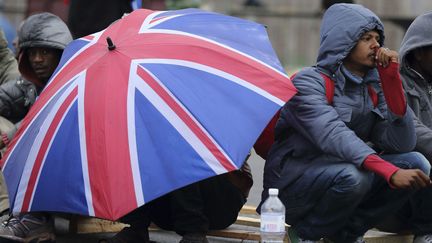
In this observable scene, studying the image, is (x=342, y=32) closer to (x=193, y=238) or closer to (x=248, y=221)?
(x=193, y=238)

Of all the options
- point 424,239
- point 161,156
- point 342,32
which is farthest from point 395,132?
point 161,156

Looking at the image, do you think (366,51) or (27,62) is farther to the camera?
(27,62)

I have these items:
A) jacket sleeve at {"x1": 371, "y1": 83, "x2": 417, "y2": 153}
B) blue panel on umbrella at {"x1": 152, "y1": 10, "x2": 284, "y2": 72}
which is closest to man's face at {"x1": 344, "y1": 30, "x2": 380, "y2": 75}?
jacket sleeve at {"x1": 371, "y1": 83, "x2": 417, "y2": 153}

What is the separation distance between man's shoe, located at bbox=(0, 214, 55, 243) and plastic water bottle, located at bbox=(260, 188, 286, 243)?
1506mm

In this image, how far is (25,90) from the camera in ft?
24.5

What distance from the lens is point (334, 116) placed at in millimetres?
6230

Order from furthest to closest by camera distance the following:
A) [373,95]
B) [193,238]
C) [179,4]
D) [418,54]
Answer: [179,4] < [418,54] < [193,238] < [373,95]

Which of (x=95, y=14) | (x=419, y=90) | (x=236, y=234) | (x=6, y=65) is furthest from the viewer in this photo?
(x=95, y=14)

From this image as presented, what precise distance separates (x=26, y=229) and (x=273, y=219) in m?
1.67

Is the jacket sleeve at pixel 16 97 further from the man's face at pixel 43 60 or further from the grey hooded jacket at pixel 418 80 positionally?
the grey hooded jacket at pixel 418 80

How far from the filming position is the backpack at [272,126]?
639 cm

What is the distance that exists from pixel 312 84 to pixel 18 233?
6.18ft

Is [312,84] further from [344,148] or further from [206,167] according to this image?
[206,167]

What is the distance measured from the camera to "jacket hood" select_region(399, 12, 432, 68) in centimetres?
682
